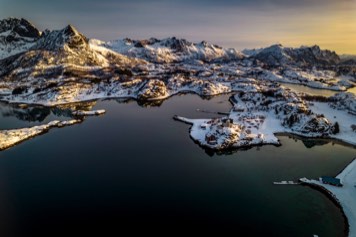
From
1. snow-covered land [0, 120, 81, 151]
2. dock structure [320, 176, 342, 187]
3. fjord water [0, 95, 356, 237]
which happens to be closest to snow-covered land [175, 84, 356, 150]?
fjord water [0, 95, 356, 237]

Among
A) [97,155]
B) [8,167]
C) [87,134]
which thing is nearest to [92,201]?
[97,155]

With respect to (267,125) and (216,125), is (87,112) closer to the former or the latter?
(216,125)

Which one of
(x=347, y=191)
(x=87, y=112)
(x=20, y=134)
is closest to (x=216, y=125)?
(x=347, y=191)

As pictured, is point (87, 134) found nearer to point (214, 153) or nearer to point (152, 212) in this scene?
point (214, 153)

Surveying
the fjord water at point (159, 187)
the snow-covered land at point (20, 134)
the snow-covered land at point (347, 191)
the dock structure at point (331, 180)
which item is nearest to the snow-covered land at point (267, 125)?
the fjord water at point (159, 187)

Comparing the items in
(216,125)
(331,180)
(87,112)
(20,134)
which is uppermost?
(216,125)

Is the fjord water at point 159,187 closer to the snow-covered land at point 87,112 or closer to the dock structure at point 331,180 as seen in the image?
the dock structure at point 331,180

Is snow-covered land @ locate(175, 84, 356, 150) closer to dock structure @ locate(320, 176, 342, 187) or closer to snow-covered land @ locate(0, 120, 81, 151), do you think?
dock structure @ locate(320, 176, 342, 187)
